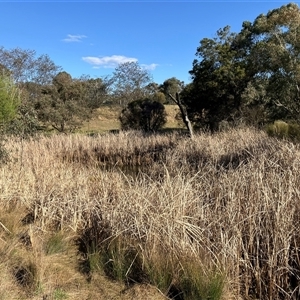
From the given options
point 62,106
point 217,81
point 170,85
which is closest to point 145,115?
point 217,81

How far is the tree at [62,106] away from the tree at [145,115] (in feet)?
14.0

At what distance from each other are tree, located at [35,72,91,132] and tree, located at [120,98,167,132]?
4.26 metres

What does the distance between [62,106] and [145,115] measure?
5783 mm

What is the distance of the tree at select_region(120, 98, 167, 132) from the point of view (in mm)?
17578

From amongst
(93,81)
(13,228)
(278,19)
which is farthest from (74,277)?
(93,81)

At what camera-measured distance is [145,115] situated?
57.8 ft

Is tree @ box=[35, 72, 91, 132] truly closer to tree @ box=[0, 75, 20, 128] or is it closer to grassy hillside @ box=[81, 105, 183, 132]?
grassy hillside @ box=[81, 105, 183, 132]

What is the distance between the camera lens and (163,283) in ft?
7.93

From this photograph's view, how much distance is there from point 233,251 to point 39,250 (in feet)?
5.64

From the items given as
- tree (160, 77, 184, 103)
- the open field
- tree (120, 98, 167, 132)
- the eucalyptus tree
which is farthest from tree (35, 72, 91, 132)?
the open field

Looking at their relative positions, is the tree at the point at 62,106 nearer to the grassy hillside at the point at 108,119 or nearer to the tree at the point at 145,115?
the grassy hillside at the point at 108,119

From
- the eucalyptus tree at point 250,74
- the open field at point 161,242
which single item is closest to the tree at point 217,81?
the eucalyptus tree at point 250,74

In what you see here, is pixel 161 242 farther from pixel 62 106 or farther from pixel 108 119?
pixel 108 119

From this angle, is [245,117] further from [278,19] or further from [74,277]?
[74,277]
